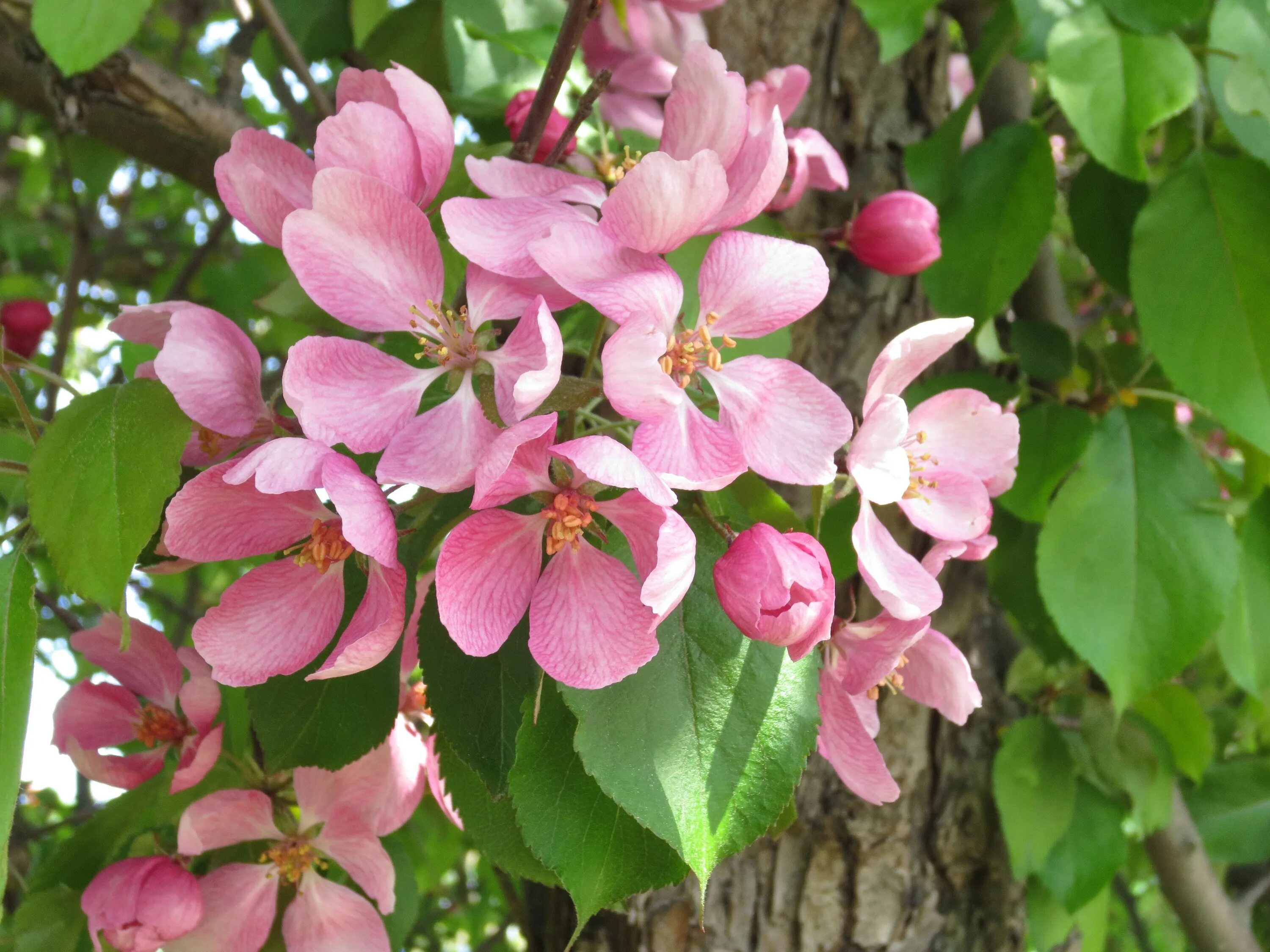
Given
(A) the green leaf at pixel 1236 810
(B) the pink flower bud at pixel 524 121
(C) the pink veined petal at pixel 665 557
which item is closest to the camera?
(C) the pink veined petal at pixel 665 557

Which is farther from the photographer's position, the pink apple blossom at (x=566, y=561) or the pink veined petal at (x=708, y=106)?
the pink veined petal at (x=708, y=106)

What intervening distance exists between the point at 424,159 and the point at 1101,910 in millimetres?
1181

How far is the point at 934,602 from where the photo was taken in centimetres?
57

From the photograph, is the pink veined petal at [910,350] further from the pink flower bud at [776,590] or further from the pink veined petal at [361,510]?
the pink veined petal at [361,510]

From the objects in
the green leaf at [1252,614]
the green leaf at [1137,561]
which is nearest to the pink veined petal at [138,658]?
the green leaf at [1137,561]

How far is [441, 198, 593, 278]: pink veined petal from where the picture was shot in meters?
0.54

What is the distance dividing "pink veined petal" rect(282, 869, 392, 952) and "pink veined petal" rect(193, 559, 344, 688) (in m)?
0.28

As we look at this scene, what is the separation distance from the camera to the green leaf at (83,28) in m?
0.85

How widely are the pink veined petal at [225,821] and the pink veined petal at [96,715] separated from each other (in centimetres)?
11

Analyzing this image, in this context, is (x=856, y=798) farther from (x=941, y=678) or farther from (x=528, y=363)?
(x=528, y=363)

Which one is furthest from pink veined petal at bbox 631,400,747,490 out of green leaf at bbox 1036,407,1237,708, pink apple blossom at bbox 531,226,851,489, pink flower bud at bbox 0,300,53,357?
pink flower bud at bbox 0,300,53,357

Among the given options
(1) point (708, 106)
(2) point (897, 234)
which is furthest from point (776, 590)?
(2) point (897, 234)

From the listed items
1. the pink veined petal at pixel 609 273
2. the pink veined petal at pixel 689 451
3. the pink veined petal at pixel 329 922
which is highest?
the pink veined petal at pixel 609 273

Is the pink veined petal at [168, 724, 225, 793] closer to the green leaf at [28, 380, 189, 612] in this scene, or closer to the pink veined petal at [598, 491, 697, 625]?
the green leaf at [28, 380, 189, 612]
